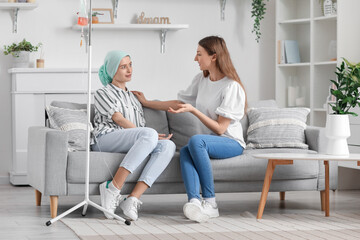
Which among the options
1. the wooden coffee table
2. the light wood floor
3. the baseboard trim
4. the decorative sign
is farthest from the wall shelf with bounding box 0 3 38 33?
the wooden coffee table

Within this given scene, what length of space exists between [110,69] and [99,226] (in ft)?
3.60

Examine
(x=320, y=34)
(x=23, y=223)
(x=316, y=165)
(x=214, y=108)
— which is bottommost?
(x=23, y=223)

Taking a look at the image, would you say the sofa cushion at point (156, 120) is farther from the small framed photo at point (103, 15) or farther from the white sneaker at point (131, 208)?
the small framed photo at point (103, 15)

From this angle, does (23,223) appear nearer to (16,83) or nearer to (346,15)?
(16,83)

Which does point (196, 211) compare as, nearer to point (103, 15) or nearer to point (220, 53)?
point (220, 53)

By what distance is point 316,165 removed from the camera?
4422 mm

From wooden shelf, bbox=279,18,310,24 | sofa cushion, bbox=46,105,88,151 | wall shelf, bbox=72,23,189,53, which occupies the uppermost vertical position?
wooden shelf, bbox=279,18,310,24

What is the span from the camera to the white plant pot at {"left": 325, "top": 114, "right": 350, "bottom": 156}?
13.4ft

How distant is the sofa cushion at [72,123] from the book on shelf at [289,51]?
2.43m

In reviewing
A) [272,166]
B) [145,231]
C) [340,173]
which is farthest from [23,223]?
[340,173]

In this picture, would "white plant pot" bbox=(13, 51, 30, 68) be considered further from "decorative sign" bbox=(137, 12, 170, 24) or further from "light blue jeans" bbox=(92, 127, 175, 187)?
"light blue jeans" bbox=(92, 127, 175, 187)

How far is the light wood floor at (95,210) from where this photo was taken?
375cm

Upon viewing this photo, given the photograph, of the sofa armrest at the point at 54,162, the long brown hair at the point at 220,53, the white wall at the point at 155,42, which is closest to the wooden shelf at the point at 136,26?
the white wall at the point at 155,42

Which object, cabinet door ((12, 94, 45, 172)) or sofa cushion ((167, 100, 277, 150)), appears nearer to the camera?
sofa cushion ((167, 100, 277, 150))
